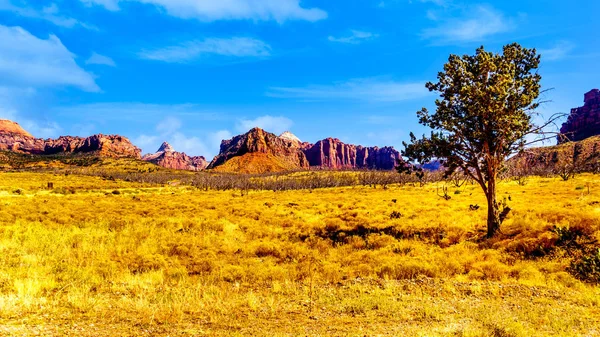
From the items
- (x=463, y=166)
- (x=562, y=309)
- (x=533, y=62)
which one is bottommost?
(x=562, y=309)

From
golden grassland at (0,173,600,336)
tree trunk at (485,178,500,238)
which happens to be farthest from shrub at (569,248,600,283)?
tree trunk at (485,178,500,238)

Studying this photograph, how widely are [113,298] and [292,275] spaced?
5473mm

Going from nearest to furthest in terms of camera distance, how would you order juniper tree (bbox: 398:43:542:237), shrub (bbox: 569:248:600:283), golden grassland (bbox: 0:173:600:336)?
golden grassland (bbox: 0:173:600:336) → shrub (bbox: 569:248:600:283) → juniper tree (bbox: 398:43:542:237)

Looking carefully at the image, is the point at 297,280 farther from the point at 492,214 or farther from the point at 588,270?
the point at 492,214

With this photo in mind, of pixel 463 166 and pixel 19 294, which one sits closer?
pixel 19 294

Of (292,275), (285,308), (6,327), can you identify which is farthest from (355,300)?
(6,327)

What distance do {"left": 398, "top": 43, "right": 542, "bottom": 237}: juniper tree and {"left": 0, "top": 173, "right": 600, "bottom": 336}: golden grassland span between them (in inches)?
150

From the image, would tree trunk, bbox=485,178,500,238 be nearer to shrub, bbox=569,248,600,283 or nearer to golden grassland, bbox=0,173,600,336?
golden grassland, bbox=0,173,600,336

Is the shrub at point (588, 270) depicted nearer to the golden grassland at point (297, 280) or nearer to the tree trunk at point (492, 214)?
the golden grassland at point (297, 280)

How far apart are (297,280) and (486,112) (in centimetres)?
1196

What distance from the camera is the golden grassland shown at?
7023 mm

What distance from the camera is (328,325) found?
7.03 m

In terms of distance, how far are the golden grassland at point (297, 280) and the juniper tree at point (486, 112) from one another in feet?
12.5

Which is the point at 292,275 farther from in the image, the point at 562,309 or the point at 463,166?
the point at 463,166
